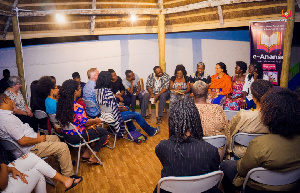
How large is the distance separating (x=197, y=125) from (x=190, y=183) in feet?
1.57

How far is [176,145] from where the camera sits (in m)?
1.98

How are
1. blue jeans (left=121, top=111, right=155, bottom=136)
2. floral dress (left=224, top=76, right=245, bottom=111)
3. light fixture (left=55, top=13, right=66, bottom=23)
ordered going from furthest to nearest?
light fixture (left=55, top=13, right=66, bottom=23) < floral dress (left=224, top=76, right=245, bottom=111) < blue jeans (left=121, top=111, right=155, bottom=136)

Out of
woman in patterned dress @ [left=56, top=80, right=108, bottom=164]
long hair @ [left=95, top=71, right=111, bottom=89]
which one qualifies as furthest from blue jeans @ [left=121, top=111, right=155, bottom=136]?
woman in patterned dress @ [left=56, top=80, right=108, bottom=164]

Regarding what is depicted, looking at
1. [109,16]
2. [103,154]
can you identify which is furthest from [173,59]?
[103,154]

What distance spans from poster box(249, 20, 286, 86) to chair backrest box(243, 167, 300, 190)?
3771mm

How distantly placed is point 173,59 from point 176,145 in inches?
267

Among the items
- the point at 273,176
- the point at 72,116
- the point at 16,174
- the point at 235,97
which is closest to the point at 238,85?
the point at 235,97

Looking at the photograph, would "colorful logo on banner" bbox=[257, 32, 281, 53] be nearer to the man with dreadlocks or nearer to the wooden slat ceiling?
the wooden slat ceiling

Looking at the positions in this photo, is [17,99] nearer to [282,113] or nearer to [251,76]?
[282,113]

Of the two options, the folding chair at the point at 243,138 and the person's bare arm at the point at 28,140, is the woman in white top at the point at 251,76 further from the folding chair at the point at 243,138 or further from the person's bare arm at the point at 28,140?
the person's bare arm at the point at 28,140

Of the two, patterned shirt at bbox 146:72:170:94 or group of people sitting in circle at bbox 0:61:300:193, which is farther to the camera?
patterned shirt at bbox 146:72:170:94

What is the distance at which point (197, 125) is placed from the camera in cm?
209

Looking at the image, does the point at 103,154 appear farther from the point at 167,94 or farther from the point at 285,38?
the point at 285,38

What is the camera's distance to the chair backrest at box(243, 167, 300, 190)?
201 cm
